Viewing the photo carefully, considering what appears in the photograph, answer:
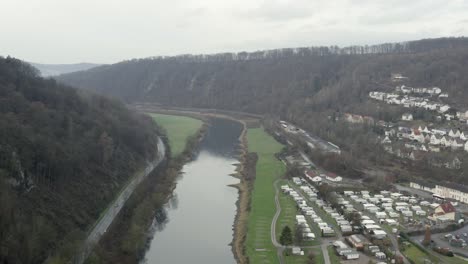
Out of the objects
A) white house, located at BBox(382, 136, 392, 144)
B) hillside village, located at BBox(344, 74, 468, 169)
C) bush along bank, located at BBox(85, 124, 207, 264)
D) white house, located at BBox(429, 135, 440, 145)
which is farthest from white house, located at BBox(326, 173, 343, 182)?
white house, located at BBox(429, 135, 440, 145)

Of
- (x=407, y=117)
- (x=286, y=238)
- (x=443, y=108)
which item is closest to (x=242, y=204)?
(x=286, y=238)

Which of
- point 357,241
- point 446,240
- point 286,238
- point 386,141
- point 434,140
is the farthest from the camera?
point 386,141

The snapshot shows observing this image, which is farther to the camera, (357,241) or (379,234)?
(379,234)

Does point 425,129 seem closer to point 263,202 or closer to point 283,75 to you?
point 263,202

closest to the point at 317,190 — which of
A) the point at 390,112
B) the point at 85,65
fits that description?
the point at 390,112

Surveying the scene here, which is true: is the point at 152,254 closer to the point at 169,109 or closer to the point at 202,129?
the point at 202,129

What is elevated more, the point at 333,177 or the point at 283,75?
the point at 283,75

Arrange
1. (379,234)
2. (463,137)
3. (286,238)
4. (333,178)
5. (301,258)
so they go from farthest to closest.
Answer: (463,137) < (333,178) < (379,234) < (286,238) < (301,258)

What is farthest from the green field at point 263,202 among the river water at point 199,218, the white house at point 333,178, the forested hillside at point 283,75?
the forested hillside at point 283,75

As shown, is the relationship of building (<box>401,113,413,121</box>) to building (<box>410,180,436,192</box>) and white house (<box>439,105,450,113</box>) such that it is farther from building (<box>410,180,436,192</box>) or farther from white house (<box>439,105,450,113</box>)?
building (<box>410,180,436,192</box>)
